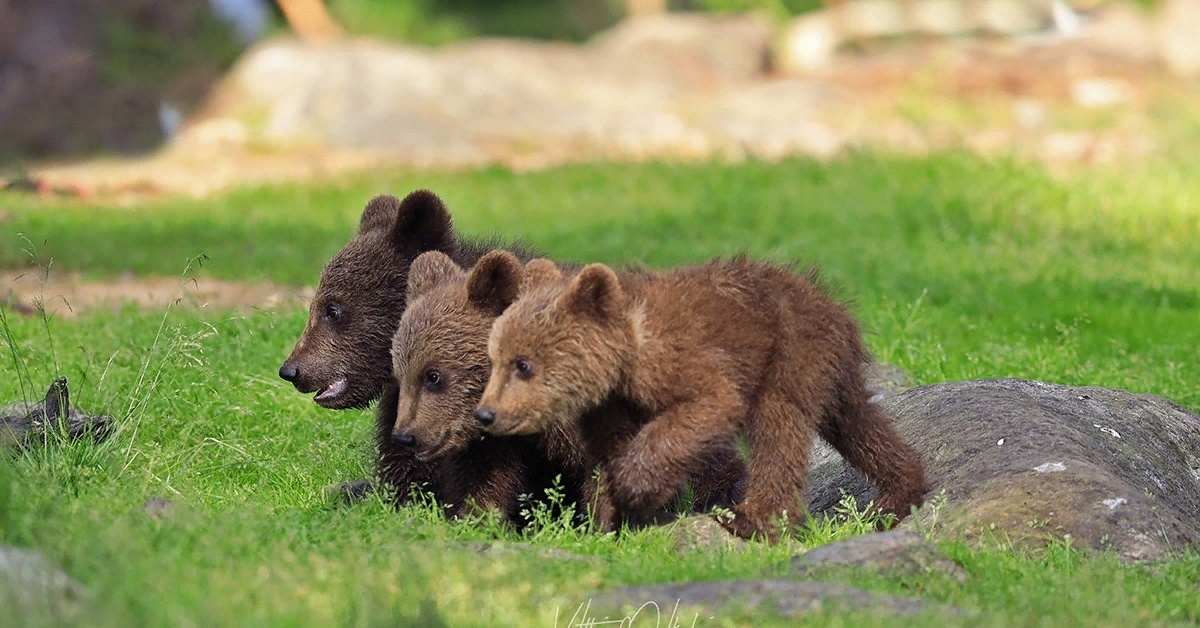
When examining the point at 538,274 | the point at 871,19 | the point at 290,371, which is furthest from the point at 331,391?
the point at 871,19

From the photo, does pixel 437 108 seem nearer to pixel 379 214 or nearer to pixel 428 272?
pixel 379 214

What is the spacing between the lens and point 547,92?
76.7 ft

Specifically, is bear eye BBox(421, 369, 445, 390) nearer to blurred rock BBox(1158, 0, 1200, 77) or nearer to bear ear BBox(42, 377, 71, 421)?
bear ear BBox(42, 377, 71, 421)

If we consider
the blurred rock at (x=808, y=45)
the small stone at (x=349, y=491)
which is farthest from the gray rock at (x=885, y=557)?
the blurred rock at (x=808, y=45)

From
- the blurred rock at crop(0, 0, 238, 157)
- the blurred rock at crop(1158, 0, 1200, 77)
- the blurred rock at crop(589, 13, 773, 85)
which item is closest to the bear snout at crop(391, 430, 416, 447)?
the blurred rock at crop(0, 0, 238, 157)

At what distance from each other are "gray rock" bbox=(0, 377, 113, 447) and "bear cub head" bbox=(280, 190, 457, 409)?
37.0 inches

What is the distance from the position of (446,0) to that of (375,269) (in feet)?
94.0

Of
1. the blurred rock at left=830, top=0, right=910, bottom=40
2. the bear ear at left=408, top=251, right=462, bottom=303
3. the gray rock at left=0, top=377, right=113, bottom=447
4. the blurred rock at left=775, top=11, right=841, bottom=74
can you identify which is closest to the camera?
the bear ear at left=408, top=251, right=462, bottom=303

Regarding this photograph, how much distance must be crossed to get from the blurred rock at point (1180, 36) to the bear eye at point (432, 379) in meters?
20.7

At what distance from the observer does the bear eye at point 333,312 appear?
22.7 feet

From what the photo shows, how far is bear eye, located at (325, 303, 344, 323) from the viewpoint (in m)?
6.92

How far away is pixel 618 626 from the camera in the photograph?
497 cm

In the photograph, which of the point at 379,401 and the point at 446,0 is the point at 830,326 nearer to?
the point at 379,401

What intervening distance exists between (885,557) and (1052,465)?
1440 millimetres
